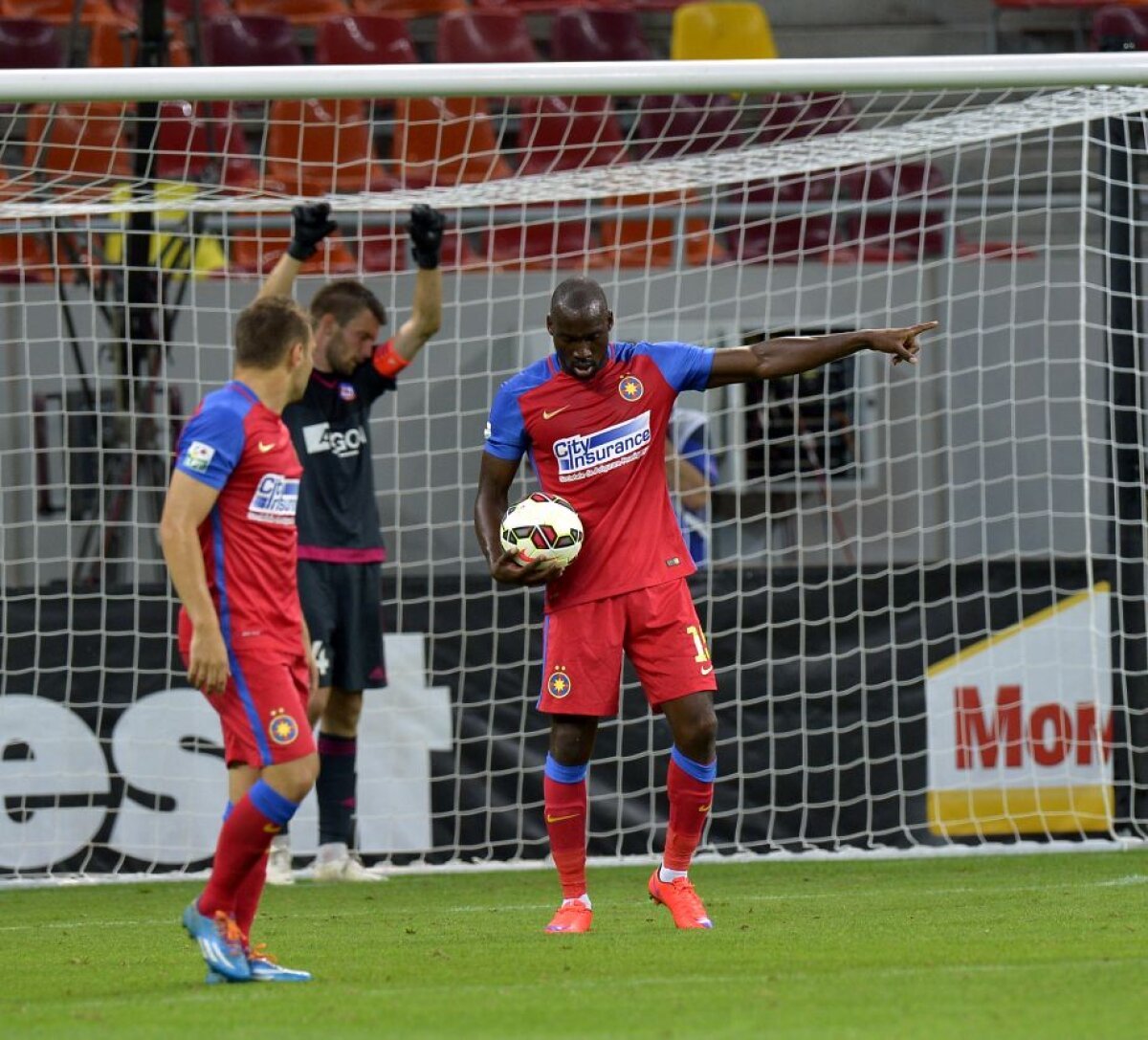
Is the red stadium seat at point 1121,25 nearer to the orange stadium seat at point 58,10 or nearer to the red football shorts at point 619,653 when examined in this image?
the orange stadium seat at point 58,10

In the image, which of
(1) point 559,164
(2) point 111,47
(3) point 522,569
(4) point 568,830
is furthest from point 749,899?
(2) point 111,47

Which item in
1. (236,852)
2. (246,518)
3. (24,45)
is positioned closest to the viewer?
(236,852)

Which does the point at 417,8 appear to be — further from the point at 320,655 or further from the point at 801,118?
the point at 320,655

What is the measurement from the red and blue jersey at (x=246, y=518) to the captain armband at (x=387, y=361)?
2.86 meters

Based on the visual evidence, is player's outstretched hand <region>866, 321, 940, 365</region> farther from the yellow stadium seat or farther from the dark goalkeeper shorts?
the yellow stadium seat

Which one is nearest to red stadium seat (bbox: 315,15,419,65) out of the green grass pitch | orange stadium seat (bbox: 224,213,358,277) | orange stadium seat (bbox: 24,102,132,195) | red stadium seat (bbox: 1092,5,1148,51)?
orange stadium seat (bbox: 24,102,132,195)

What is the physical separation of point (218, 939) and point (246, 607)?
0.82 m

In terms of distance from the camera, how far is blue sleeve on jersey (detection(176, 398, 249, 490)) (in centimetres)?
463

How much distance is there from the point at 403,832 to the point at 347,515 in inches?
62.7

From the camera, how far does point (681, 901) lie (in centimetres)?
570

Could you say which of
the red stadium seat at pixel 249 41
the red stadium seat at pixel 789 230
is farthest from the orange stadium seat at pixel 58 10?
the red stadium seat at pixel 789 230

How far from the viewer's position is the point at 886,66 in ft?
22.9

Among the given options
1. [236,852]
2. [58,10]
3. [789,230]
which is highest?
[58,10]

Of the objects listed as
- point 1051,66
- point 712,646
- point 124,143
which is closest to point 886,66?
point 1051,66
